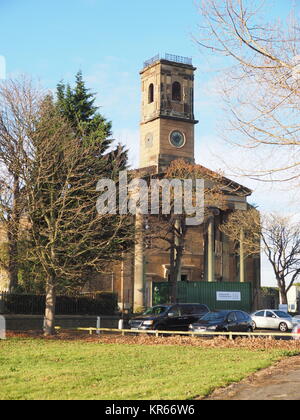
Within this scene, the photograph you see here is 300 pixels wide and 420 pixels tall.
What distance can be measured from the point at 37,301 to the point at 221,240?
31.4 m

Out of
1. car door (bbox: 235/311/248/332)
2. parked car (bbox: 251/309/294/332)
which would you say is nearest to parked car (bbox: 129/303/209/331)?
car door (bbox: 235/311/248/332)

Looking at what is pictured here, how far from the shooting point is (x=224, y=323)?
24531 millimetres

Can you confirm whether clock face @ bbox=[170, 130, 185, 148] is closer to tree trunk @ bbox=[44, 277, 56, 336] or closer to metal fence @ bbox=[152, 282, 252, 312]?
metal fence @ bbox=[152, 282, 252, 312]

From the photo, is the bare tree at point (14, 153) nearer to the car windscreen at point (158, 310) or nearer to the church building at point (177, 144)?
the car windscreen at point (158, 310)

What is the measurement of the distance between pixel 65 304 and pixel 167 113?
3514 centimetres

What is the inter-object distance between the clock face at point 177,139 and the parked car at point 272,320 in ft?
107

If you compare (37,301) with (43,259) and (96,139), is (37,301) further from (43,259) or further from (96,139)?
(96,139)

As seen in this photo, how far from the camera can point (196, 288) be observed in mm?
40156

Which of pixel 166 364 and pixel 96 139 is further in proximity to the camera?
pixel 96 139

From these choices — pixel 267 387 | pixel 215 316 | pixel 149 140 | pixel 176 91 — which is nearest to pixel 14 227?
pixel 215 316

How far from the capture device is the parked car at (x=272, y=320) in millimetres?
33341

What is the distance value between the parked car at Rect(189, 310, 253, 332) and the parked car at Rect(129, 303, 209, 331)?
2.28 metres

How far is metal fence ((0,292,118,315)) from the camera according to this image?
1172 inches
